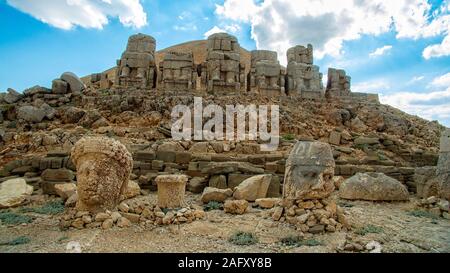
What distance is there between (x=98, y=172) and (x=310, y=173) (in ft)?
13.3

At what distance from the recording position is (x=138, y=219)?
668 centimetres

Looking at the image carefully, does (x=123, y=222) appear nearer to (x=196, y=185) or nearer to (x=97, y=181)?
(x=97, y=181)

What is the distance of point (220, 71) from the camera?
1964cm

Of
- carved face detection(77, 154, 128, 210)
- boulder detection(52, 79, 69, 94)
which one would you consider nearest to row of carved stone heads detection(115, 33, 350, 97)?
boulder detection(52, 79, 69, 94)

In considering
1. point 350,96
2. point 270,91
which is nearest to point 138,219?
point 270,91

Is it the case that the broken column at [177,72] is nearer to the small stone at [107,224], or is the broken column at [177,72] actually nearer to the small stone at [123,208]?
the small stone at [123,208]

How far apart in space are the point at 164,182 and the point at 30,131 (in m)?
10.8

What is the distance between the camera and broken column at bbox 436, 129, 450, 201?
26.2 feet

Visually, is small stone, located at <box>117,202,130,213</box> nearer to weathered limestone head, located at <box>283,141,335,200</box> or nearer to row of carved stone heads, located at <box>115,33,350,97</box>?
weathered limestone head, located at <box>283,141,335,200</box>

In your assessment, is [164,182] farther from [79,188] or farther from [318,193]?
[318,193]

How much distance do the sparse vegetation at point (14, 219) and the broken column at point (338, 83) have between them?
58.9 ft

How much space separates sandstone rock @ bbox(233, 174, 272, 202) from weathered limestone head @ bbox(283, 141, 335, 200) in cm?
202

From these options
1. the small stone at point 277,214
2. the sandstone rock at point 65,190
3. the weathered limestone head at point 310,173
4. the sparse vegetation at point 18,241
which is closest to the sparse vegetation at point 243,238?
the small stone at point 277,214

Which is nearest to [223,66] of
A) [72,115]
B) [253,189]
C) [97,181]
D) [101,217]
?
[72,115]
